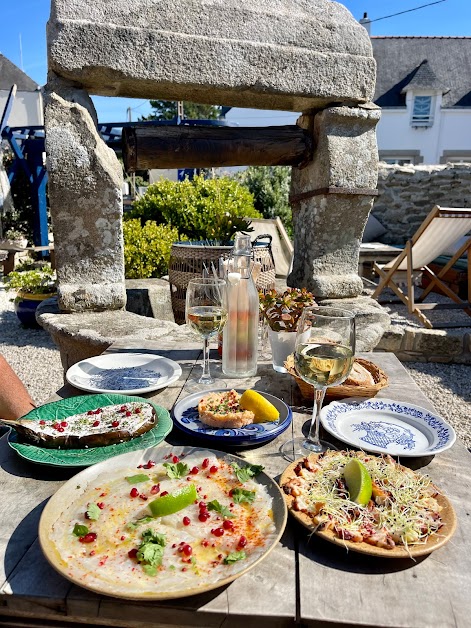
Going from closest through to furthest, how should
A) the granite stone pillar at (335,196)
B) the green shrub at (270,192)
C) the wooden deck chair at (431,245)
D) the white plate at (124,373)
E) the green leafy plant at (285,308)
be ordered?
the white plate at (124,373), the green leafy plant at (285,308), the granite stone pillar at (335,196), the wooden deck chair at (431,245), the green shrub at (270,192)

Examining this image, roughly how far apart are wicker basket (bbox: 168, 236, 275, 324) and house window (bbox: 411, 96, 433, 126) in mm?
20392

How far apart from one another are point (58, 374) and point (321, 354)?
12.8 ft

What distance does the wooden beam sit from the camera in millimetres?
2961

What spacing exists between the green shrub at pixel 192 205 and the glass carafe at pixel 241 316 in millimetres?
3899

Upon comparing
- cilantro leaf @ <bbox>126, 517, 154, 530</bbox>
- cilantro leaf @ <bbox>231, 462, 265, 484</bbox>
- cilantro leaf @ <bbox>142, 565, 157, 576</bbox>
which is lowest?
cilantro leaf @ <bbox>142, 565, 157, 576</bbox>

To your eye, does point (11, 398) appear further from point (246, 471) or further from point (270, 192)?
point (270, 192)

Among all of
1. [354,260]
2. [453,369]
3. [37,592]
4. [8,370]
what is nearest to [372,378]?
[37,592]

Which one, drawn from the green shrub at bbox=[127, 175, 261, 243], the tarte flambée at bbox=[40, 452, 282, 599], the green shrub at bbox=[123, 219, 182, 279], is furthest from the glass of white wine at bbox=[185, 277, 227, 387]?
the green shrub at bbox=[127, 175, 261, 243]

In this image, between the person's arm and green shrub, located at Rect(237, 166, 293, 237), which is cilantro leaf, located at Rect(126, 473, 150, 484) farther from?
green shrub, located at Rect(237, 166, 293, 237)

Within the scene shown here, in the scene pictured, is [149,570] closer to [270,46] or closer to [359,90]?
[270,46]

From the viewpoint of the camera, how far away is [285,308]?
185 cm

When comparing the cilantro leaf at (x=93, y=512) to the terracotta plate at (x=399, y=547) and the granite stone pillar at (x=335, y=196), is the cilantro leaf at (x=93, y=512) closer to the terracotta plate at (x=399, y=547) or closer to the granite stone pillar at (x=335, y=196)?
the terracotta plate at (x=399, y=547)

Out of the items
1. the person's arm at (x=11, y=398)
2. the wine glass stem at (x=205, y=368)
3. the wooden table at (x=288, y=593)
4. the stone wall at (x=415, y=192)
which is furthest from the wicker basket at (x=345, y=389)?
the stone wall at (x=415, y=192)

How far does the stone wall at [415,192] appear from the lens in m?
8.64
